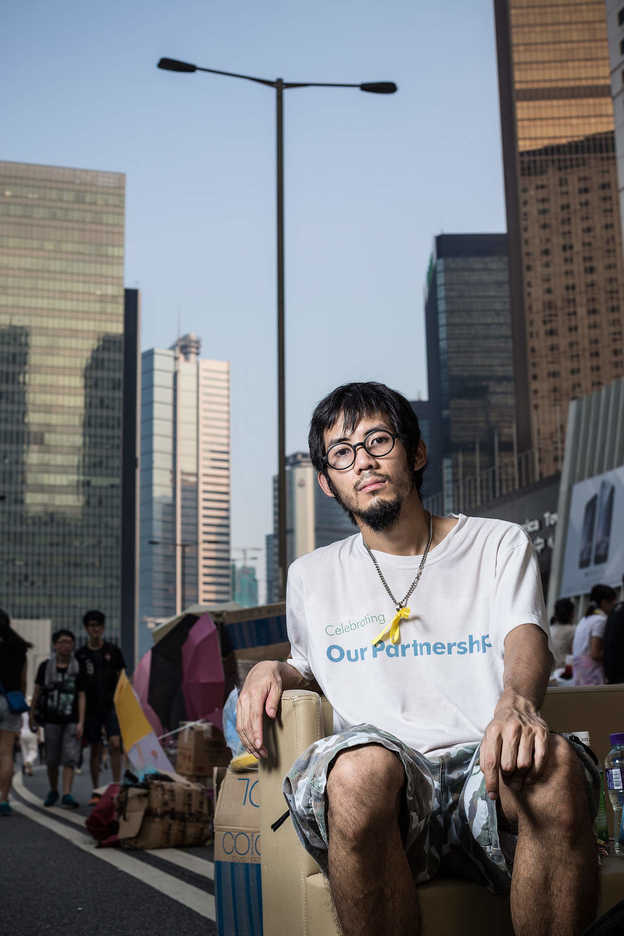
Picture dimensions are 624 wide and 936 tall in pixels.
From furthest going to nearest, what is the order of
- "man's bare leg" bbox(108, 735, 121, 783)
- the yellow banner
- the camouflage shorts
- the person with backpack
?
"man's bare leg" bbox(108, 735, 121, 783), the person with backpack, the yellow banner, the camouflage shorts

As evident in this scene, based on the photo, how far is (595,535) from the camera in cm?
3378

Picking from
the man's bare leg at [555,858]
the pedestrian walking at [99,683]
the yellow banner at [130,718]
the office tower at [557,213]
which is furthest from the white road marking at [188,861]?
the office tower at [557,213]

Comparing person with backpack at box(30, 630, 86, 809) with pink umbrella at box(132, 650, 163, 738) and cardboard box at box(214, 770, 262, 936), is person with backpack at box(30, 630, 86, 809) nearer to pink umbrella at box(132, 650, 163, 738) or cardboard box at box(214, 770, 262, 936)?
pink umbrella at box(132, 650, 163, 738)

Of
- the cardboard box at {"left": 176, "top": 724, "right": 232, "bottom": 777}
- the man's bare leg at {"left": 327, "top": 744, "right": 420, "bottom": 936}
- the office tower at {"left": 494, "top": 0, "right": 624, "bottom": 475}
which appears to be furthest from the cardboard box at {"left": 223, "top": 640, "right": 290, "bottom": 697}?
the office tower at {"left": 494, "top": 0, "right": 624, "bottom": 475}

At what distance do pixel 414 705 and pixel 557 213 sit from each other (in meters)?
121

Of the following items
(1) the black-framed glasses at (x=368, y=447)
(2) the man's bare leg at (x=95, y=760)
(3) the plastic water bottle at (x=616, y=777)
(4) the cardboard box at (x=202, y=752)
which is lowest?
(2) the man's bare leg at (x=95, y=760)

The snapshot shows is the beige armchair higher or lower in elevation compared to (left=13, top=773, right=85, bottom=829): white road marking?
higher

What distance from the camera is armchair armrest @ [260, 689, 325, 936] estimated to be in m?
2.55

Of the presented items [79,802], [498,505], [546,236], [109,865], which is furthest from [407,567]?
[546,236]

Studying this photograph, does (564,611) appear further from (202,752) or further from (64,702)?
(202,752)

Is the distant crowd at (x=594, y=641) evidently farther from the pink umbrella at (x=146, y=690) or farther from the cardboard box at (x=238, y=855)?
the cardboard box at (x=238, y=855)

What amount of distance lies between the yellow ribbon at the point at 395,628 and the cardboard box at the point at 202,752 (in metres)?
5.41

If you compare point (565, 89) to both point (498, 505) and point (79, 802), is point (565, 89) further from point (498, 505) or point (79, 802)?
point (79, 802)

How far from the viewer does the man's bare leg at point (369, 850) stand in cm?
222
